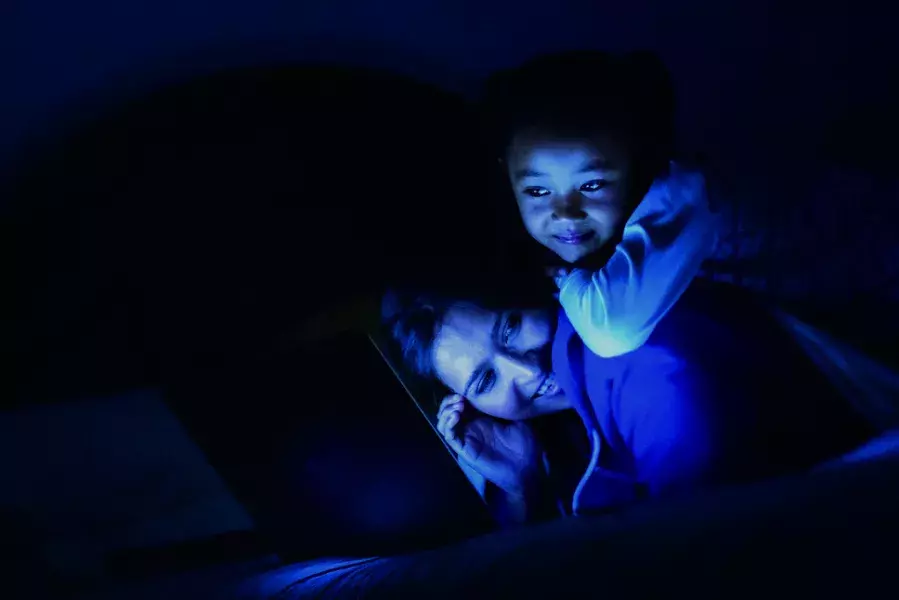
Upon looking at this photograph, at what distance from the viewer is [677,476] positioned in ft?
2.70

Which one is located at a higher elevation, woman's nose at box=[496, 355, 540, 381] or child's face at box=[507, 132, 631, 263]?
child's face at box=[507, 132, 631, 263]

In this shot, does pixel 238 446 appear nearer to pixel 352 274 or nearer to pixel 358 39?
pixel 352 274

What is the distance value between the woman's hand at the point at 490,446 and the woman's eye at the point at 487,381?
2.0 inches

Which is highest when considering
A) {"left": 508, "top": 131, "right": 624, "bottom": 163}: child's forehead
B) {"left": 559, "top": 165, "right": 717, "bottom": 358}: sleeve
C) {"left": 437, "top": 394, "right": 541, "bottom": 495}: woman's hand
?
{"left": 508, "top": 131, "right": 624, "bottom": 163}: child's forehead

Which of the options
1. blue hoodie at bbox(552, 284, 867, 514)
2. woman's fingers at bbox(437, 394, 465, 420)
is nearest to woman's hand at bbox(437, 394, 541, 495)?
woman's fingers at bbox(437, 394, 465, 420)

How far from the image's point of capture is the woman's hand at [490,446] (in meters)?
0.97

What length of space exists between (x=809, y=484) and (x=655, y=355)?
32 cm

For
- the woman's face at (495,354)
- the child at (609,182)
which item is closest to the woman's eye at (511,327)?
the woman's face at (495,354)

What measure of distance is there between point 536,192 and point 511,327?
196mm

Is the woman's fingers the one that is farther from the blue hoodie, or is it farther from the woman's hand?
the blue hoodie

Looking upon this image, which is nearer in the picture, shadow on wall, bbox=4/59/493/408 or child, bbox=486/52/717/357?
child, bbox=486/52/717/357

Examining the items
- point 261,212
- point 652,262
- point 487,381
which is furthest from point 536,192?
point 261,212

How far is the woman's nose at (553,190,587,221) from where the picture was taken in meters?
0.83

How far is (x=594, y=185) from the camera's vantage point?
0.82 meters
